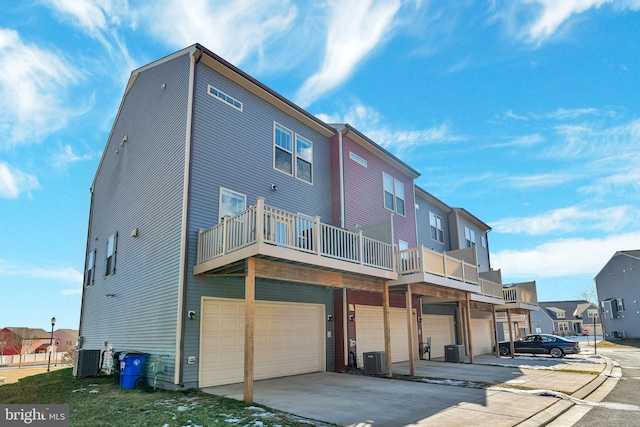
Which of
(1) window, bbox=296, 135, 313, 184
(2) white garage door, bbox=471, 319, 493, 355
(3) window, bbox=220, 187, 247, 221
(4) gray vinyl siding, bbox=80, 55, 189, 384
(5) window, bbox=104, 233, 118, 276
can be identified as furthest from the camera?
(2) white garage door, bbox=471, 319, 493, 355

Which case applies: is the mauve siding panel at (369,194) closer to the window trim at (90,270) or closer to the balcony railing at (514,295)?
the balcony railing at (514,295)

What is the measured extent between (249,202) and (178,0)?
5.78 metres

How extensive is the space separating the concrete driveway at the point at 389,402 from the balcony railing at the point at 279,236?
324 centimetres

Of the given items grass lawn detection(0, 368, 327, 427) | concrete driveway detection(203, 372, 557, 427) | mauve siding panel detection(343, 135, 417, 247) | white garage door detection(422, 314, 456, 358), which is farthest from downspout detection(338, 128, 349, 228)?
white garage door detection(422, 314, 456, 358)

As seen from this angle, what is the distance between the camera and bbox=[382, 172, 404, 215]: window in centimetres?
1836

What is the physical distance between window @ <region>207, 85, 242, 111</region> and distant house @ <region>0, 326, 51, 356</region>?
130ft

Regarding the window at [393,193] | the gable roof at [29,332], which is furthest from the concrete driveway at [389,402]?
the gable roof at [29,332]

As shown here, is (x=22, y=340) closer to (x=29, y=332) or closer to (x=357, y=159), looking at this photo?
(x=29, y=332)

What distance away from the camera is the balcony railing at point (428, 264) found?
43.3ft

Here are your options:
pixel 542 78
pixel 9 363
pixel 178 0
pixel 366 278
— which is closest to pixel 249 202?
pixel 366 278

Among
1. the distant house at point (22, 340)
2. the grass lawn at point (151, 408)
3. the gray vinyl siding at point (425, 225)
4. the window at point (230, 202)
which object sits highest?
the gray vinyl siding at point (425, 225)

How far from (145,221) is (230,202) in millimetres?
3258

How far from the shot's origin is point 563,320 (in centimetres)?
6619
